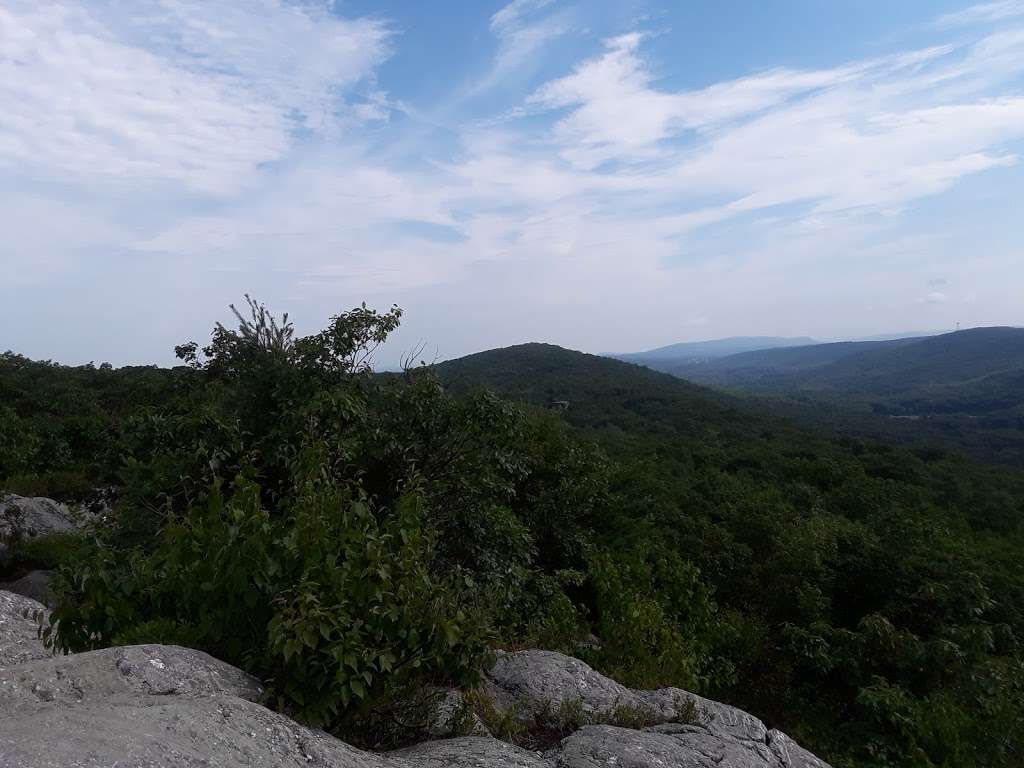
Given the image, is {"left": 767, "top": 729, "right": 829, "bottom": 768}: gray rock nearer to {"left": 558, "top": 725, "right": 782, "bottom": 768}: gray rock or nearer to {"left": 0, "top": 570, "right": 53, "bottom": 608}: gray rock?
{"left": 558, "top": 725, "right": 782, "bottom": 768}: gray rock

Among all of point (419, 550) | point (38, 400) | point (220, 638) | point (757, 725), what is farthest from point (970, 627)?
point (38, 400)

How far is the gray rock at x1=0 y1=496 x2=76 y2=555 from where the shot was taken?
13625mm

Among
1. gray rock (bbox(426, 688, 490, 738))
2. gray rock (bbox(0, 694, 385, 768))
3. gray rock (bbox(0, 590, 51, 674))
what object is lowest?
gray rock (bbox(426, 688, 490, 738))

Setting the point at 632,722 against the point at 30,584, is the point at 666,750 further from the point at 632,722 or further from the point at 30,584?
the point at 30,584

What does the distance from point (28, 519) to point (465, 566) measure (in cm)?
1140

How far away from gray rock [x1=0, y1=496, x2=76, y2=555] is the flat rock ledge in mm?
9373

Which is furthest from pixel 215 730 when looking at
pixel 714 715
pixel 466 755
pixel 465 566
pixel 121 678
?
pixel 465 566

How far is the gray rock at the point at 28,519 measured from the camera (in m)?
13.6

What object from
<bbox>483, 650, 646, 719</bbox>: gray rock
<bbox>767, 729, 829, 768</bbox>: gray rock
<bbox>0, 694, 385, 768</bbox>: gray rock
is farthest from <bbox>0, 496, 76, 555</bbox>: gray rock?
<bbox>767, 729, 829, 768</bbox>: gray rock

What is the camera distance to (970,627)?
36.7 ft

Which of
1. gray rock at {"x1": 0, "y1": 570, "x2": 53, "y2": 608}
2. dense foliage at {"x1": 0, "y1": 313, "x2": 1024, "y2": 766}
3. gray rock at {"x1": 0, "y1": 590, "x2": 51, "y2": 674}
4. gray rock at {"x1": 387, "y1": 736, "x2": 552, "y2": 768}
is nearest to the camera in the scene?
gray rock at {"x1": 387, "y1": 736, "x2": 552, "y2": 768}

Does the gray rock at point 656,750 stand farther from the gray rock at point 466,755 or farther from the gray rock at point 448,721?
the gray rock at point 448,721

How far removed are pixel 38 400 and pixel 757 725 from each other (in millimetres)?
29263

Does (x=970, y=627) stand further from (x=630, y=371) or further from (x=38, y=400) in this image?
(x=630, y=371)
